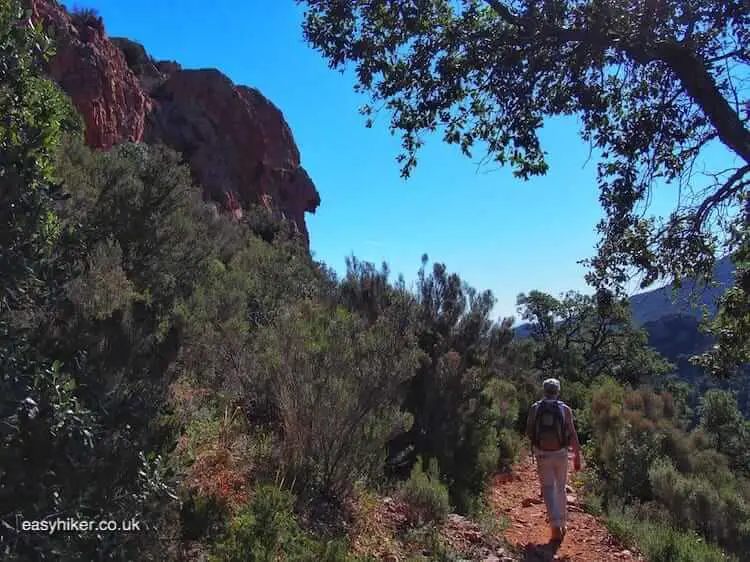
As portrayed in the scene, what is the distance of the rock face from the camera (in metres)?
28.0

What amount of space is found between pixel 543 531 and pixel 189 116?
4146cm

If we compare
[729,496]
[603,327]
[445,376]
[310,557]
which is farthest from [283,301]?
[603,327]

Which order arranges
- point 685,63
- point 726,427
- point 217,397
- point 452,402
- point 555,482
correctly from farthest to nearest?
point 726,427 → point 452,402 → point 555,482 → point 217,397 → point 685,63

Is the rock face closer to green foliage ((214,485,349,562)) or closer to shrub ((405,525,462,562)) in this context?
green foliage ((214,485,349,562))

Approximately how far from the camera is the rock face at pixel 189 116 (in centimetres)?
2797

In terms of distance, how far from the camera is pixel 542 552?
19.1ft

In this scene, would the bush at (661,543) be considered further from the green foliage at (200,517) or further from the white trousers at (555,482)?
the green foliage at (200,517)

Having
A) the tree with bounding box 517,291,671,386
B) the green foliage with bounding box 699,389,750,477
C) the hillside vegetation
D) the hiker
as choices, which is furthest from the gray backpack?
the tree with bounding box 517,291,671,386

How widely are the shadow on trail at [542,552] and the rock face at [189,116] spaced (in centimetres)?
2745

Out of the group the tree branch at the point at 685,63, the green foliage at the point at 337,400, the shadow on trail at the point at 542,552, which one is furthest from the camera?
the shadow on trail at the point at 542,552

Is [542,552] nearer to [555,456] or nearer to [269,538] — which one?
[555,456]

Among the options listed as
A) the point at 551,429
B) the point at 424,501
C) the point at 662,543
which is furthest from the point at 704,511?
the point at 424,501

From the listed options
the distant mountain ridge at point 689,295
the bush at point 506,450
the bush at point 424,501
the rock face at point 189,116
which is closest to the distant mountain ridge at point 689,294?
the distant mountain ridge at point 689,295

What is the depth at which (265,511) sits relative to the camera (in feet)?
13.1
